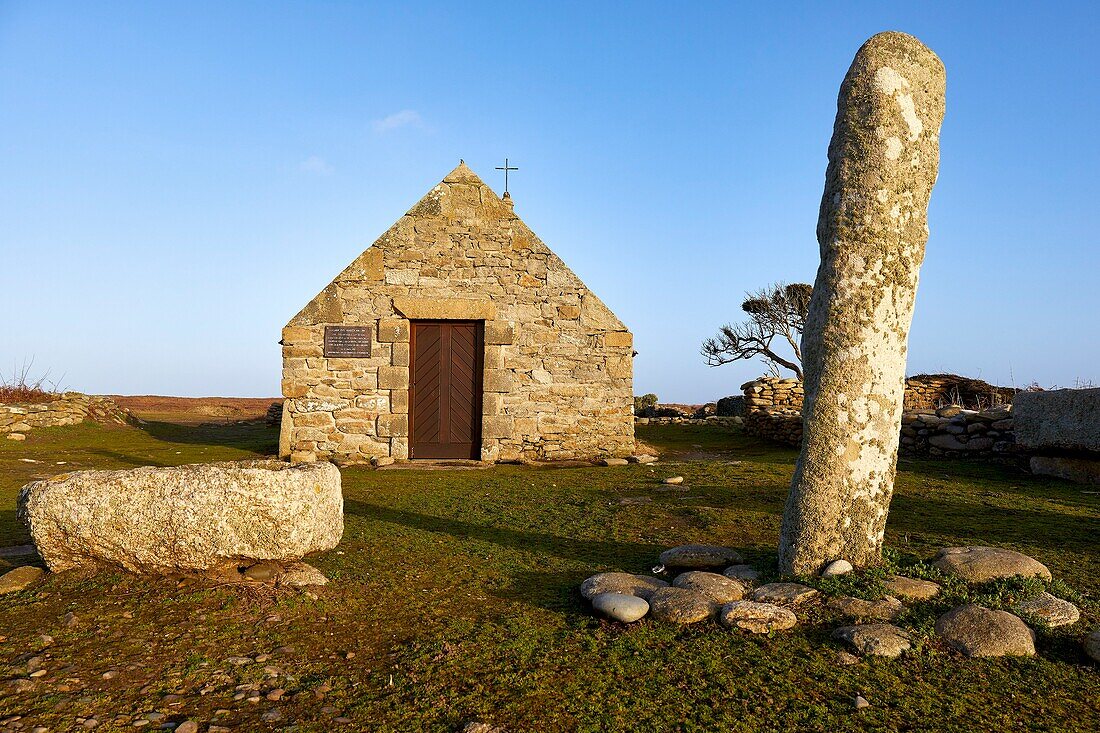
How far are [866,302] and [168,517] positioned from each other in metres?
4.75

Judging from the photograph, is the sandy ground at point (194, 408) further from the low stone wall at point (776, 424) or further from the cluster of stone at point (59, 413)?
the low stone wall at point (776, 424)

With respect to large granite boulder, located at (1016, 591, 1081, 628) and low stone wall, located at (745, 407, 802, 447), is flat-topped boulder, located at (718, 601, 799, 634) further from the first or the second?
low stone wall, located at (745, 407, 802, 447)

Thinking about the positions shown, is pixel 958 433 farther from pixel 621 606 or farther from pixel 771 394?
pixel 621 606

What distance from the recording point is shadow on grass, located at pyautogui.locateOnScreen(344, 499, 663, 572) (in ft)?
19.4

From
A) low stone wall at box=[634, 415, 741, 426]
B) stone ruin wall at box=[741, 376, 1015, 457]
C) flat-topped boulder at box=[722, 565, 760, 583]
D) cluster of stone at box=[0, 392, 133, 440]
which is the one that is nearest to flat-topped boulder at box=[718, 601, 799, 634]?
flat-topped boulder at box=[722, 565, 760, 583]

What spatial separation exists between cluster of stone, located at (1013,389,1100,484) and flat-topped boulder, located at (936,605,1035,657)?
6448mm

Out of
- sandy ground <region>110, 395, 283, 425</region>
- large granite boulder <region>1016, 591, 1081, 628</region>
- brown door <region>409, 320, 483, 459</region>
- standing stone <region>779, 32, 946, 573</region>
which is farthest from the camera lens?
sandy ground <region>110, 395, 283, 425</region>

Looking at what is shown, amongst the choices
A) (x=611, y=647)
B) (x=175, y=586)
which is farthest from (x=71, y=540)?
(x=611, y=647)

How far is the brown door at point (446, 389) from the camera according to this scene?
1269cm

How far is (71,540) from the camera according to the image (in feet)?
15.6

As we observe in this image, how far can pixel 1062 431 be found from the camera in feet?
31.1

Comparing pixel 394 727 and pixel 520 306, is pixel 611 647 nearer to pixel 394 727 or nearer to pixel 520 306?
pixel 394 727

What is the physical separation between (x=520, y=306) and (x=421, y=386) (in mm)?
2222

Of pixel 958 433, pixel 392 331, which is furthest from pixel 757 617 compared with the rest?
pixel 958 433
